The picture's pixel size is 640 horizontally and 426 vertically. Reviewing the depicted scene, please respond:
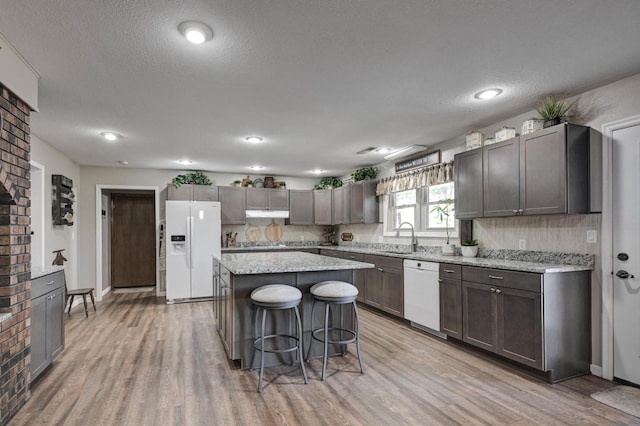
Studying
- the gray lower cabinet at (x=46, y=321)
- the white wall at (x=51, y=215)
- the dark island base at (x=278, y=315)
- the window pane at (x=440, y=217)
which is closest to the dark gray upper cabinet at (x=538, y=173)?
the window pane at (x=440, y=217)

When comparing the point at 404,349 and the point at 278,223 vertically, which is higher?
the point at 278,223

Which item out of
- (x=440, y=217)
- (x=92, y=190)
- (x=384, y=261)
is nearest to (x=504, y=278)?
(x=440, y=217)

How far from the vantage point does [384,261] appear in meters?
4.86

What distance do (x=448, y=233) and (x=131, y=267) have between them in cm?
650

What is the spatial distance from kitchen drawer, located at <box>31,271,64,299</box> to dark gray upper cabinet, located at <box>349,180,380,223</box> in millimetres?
4290

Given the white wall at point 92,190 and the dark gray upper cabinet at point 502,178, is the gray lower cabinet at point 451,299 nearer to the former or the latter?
the dark gray upper cabinet at point 502,178

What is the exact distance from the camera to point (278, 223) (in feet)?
24.7

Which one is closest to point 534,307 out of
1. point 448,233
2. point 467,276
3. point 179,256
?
point 467,276

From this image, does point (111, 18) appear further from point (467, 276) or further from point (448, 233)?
point (448, 233)

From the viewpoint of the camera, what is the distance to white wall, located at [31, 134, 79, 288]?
4.49m

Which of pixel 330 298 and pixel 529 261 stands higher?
pixel 529 261

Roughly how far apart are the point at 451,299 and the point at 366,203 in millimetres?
→ 2692

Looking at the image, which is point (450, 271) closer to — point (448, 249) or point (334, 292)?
point (448, 249)

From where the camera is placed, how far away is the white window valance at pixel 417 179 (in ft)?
14.8
